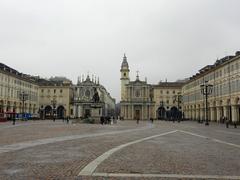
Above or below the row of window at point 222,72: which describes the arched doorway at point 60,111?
below

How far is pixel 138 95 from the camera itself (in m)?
129

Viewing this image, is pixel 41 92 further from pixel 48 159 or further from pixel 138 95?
pixel 48 159

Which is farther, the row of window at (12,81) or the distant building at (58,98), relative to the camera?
the distant building at (58,98)

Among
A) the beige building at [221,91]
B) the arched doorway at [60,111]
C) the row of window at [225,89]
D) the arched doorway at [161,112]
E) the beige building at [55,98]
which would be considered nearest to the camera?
the row of window at [225,89]

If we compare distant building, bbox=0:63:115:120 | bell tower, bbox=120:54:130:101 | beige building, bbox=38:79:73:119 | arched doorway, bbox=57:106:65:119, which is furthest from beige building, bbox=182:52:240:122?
arched doorway, bbox=57:106:65:119

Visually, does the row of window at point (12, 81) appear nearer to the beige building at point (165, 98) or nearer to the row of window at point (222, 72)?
the beige building at point (165, 98)

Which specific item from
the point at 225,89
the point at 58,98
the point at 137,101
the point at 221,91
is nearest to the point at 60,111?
the point at 58,98

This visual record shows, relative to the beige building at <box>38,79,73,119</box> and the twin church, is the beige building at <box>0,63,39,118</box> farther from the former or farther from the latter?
the twin church

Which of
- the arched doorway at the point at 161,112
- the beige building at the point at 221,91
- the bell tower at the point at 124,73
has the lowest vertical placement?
the arched doorway at the point at 161,112

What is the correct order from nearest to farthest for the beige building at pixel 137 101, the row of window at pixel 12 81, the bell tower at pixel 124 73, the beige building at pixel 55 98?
the row of window at pixel 12 81, the beige building at pixel 55 98, the beige building at pixel 137 101, the bell tower at pixel 124 73

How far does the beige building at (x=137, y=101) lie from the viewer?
126 m

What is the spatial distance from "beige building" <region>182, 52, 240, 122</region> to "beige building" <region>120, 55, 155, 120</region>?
33400 mm

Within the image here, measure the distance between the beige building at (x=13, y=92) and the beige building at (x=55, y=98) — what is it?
10100 millimetres

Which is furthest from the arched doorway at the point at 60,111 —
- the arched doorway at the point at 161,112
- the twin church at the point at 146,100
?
the arched doorway at the point at 161,112
